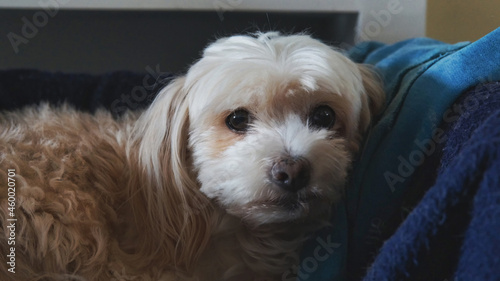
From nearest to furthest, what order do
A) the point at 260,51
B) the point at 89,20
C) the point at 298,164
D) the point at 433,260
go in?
the point at 433,260 < the point at 298,164 < the point at 260,51 < the point at 89,20

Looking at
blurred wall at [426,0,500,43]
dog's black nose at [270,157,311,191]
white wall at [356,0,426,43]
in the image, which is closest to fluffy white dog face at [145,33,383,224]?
dog's black nose at [270,157,311,191]

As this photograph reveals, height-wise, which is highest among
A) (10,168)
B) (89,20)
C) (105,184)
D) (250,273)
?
(89,20)

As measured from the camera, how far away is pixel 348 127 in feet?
3.18

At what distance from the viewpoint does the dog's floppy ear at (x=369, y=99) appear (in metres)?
1.01

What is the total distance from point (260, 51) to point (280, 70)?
0.07 m

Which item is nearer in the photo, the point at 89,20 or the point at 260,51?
the point at 260,51

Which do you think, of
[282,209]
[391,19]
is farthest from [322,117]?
[391,19]

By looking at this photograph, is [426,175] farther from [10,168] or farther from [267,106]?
[10,168]

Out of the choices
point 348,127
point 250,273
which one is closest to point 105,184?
point 250,273

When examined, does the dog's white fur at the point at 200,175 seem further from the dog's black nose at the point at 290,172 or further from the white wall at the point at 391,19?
the white wall at the point at 391,19

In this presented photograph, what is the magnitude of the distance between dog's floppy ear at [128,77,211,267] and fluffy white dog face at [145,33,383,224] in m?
0.03

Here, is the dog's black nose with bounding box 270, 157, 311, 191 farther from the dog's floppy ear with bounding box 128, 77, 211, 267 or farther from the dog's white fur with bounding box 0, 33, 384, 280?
the dog's floppy ear with bounding box 128, 77, 211, 267

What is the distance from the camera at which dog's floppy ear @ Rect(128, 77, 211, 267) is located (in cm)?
95

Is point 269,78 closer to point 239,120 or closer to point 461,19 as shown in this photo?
point 239,120
